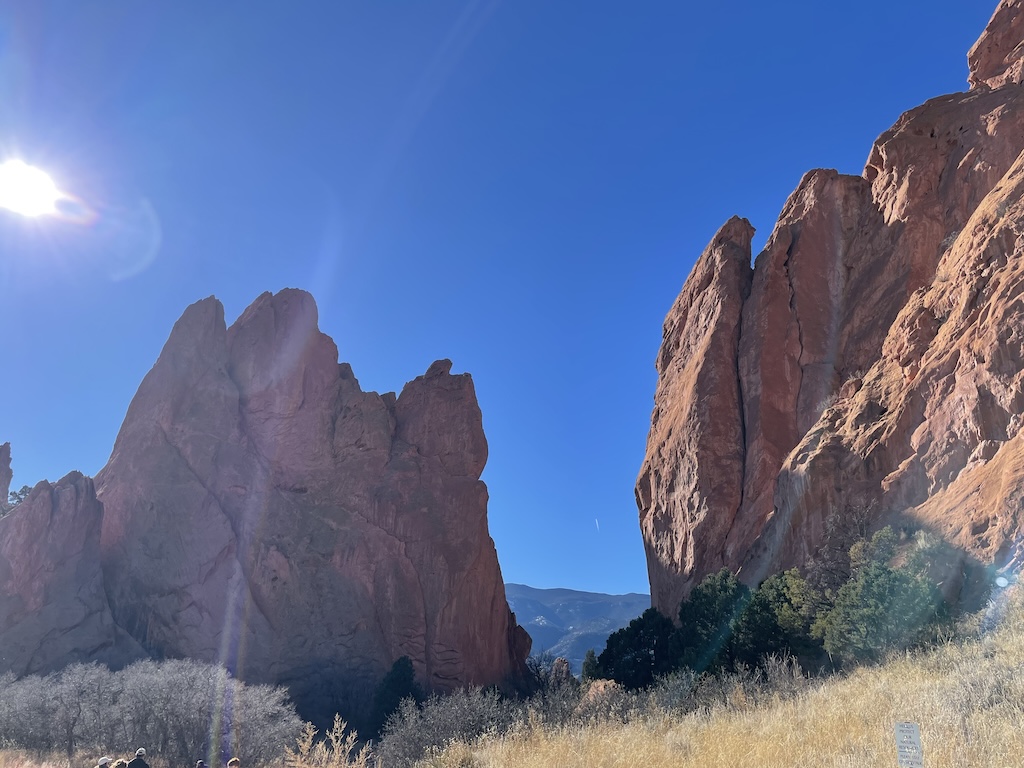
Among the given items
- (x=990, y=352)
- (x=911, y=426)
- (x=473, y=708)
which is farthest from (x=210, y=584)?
(x=990, y=352)

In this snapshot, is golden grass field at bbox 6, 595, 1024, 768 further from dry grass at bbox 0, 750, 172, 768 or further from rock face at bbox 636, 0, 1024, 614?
dry grass at bbox 0, 750, 172, 768

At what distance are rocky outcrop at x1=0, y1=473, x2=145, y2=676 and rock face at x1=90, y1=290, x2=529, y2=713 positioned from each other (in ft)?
5.52

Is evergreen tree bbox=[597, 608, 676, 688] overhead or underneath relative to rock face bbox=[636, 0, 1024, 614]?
underneath

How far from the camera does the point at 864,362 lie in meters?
34.5

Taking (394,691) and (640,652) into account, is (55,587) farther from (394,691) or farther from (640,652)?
(640,652)

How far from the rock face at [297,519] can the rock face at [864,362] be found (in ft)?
52.0

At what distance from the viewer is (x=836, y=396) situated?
34.2 m

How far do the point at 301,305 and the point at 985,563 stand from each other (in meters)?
54.3

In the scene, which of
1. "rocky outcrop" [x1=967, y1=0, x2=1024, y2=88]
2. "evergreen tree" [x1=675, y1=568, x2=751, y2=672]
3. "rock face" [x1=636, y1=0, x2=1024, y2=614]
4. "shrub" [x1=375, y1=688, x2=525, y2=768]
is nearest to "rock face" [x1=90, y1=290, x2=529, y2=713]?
"rock face" [x1=636, y1=0, x2=1024, y2=614]

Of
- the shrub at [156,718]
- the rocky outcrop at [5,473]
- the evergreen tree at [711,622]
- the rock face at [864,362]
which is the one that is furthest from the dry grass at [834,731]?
the rocky outcrop at [5,473]

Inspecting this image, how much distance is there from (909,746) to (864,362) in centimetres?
3343

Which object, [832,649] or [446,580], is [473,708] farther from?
[446,580]

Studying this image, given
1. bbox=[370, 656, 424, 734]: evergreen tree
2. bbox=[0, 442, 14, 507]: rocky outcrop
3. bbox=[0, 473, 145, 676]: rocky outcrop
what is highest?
bbox=[0, 442, 14, 507]: rocky outcrop

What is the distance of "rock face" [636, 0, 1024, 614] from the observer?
21.9 meters
